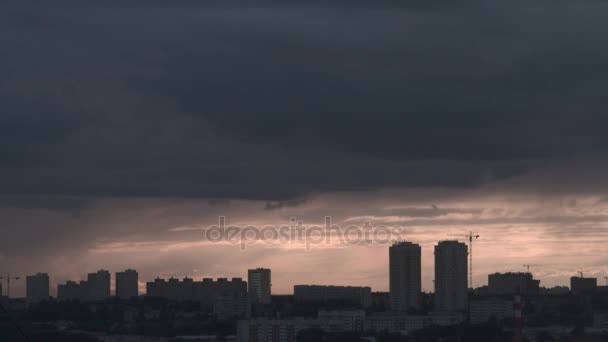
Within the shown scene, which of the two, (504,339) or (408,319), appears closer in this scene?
(504,339)

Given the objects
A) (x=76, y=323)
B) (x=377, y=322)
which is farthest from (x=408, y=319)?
(x=76, y=323)

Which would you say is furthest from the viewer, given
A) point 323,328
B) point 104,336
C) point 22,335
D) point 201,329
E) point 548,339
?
point 201,329

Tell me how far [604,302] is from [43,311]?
270ft

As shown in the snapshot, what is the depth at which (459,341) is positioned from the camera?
157 m

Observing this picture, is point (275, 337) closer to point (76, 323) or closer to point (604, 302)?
point (76, 323)

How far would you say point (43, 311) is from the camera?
199 meters

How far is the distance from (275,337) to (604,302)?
5567 centimetres

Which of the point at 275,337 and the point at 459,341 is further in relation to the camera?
the point at 275,337

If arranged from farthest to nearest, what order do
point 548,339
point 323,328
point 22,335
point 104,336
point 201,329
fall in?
point 201,329, point 323,328, point 104,336, point 548,339, point 22,335

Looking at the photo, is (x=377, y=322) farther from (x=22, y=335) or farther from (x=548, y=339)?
(x=22, y=335)

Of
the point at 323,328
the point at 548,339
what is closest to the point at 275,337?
the point at 323,328

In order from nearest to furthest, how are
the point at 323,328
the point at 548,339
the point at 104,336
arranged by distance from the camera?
the point at 548,339
the point at 104,336
the point at 323,328

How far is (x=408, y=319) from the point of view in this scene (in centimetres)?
19612

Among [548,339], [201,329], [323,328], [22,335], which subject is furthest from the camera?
[201,329]
